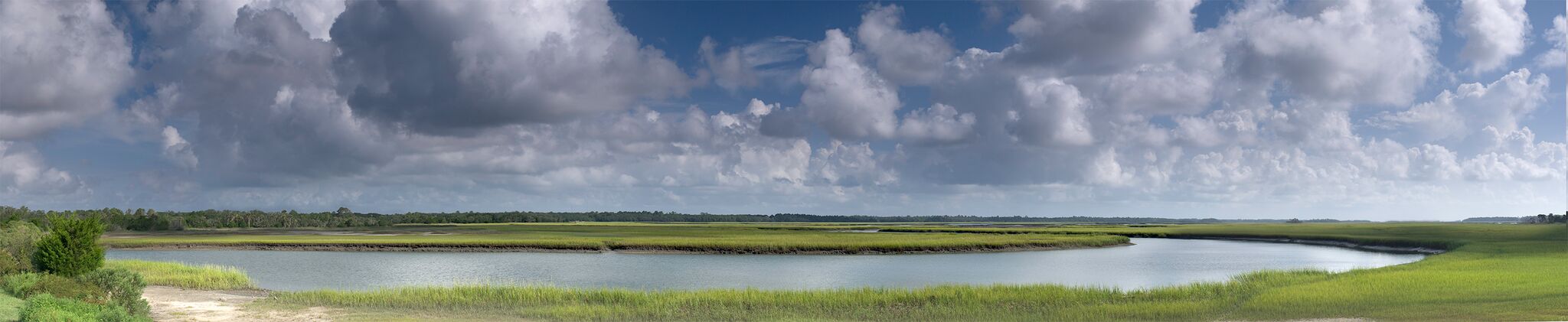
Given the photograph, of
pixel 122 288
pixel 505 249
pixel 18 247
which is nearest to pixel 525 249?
pixel 505 249

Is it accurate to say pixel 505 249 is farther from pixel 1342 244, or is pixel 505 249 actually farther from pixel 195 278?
pixel 1342 244

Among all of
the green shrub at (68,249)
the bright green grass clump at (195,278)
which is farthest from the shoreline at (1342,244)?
the green shrub at (68,249)

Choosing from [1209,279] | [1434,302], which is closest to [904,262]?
[1209,279]

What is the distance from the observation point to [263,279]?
4025 cm

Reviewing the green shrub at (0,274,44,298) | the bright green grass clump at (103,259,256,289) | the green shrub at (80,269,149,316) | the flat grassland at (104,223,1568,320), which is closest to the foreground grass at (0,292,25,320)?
the green shrub at (0,274,44,298)

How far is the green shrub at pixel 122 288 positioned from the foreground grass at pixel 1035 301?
Result: 3.20m

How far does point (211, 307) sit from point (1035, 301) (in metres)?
23.9

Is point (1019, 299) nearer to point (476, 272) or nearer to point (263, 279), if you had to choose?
point (476, 272)

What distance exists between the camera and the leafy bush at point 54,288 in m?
23.1

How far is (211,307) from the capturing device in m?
25.1

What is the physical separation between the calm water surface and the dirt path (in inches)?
180

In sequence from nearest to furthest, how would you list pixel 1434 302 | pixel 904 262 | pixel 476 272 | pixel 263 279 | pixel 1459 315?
1. pixel 1459 315
2. pixel 1434 302
3. pixel 263 279
4. pixel 476 272
5. pixel 904 262

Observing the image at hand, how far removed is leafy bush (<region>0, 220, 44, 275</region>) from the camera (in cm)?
3098

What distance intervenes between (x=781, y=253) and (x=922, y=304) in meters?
39.3
